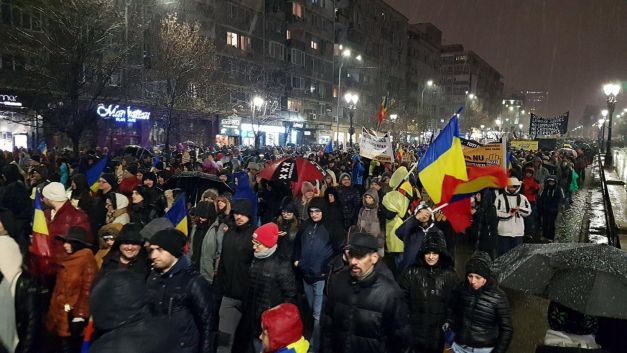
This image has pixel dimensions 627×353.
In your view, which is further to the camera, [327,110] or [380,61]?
[380,61]

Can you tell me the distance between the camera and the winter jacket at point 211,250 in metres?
6.36

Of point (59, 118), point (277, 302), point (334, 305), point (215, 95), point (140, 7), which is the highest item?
point (140, 7)

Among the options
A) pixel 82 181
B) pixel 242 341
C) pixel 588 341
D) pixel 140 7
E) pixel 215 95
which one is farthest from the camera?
pixel 215 95

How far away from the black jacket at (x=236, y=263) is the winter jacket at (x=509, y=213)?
15.5 feet

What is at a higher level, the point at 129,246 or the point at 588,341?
the point at 129,246

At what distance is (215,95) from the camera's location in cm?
3719

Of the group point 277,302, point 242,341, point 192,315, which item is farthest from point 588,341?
point 242,341

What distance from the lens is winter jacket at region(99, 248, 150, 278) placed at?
4.95 metres

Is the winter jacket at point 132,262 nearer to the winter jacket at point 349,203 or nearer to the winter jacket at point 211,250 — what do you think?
the winter jacket at point 211,250

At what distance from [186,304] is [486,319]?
2.44 m

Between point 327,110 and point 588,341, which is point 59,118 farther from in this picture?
point 327,110

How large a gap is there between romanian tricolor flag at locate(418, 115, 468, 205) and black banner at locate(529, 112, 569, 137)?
2404 centimetres

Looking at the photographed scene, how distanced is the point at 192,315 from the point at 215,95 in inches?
1359

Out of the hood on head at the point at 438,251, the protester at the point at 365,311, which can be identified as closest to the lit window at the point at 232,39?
the hood on head at the point at 438,251
